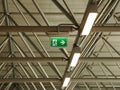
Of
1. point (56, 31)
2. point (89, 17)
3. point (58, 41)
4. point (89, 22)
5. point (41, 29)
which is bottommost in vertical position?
point (89, 17)

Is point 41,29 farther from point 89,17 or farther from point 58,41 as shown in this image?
point 89,17

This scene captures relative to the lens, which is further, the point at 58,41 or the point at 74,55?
the point at 74,55

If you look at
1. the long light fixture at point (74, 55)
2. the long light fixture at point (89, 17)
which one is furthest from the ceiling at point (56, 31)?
the long light fixture at point (89, 17)

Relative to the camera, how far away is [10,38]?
1645 cm

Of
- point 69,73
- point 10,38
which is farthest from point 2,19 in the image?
point 69,73

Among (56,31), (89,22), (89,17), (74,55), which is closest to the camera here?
(89,17)

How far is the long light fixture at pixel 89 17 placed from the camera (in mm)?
7961

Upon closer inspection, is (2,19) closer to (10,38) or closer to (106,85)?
(10,38)

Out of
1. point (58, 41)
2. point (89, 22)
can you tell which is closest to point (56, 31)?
point (58, 41)

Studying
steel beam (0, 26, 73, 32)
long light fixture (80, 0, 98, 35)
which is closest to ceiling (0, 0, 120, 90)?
steel beam (0, 26, 73, 32)

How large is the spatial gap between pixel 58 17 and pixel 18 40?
11.6ft

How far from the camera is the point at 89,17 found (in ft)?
27.4

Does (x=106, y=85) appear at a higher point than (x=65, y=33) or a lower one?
higher

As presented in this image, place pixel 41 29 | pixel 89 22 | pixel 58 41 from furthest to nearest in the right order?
pixel 58 41, pixel 41 29, pixel 89 22
